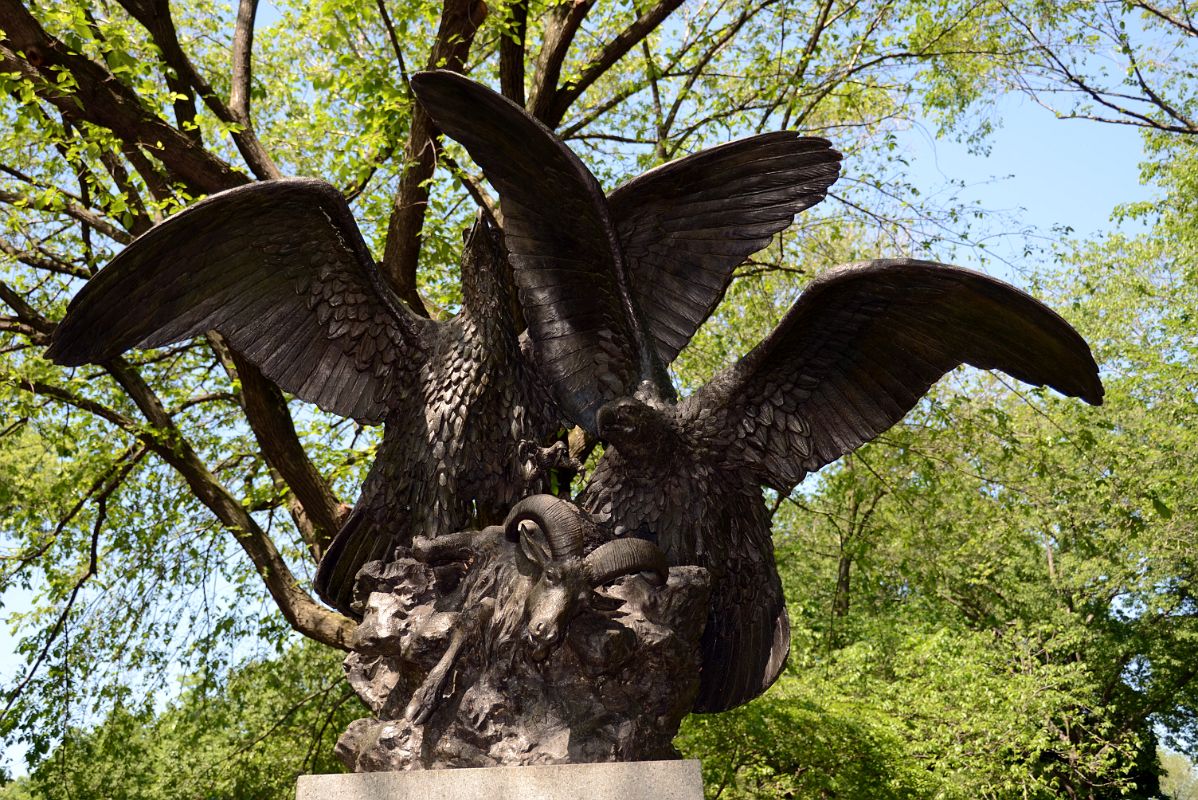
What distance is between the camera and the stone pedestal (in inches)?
139

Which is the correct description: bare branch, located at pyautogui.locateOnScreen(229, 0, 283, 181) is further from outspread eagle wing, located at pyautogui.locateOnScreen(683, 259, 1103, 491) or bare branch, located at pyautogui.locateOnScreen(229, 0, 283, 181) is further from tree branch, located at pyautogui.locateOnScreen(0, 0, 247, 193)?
outspread eagle wing, located at pyautogui.locateOnScreen(683, 259, 1103, 491)

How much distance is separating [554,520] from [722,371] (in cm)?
107

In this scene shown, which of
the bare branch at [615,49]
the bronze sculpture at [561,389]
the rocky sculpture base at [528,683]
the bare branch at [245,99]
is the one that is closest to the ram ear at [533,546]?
the bronze sculpture at [561,389]

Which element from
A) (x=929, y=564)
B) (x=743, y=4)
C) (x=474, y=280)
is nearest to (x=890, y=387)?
(x=474, y=280)

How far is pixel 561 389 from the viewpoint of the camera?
4.94m

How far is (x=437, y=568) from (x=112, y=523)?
7.19 metres

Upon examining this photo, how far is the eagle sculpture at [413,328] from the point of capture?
4551mm

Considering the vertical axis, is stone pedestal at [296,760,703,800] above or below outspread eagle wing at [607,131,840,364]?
below

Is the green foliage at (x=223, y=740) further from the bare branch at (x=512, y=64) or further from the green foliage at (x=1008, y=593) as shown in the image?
the bare branch at (x=512, y=64)

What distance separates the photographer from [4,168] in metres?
9.22

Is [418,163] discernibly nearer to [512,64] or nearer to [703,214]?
[512,64]

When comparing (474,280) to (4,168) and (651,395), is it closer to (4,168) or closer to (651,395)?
(651,395)

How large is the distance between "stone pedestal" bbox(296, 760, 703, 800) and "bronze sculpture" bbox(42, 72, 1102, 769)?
19 cm

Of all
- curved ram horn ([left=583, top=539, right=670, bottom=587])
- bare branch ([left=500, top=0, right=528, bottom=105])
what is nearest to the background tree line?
bare branch ([left=500, top=0, right=528, bottom=105])
